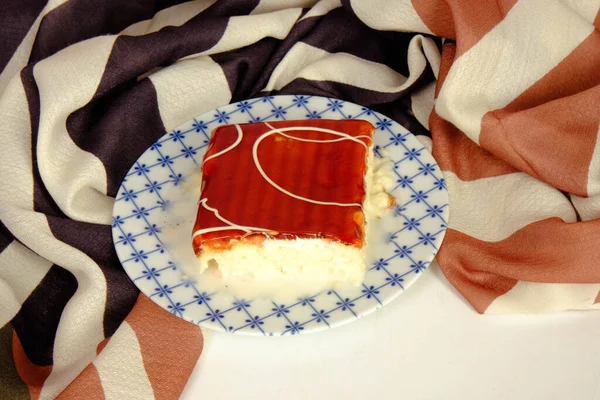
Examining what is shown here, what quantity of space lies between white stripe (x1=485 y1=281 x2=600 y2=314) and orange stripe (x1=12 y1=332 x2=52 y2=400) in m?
0.59

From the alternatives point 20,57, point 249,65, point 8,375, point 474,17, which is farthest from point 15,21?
point 474,17

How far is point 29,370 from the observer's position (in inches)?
43.1

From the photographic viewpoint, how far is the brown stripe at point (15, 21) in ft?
4.48

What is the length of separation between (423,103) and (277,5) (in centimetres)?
31

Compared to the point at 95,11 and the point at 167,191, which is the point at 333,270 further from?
the point at 95,11

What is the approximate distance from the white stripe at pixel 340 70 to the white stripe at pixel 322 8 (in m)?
0.05

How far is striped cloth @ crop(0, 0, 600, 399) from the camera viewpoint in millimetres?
1066

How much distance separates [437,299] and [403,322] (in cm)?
6

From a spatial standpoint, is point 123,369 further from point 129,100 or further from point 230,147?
point 129,100

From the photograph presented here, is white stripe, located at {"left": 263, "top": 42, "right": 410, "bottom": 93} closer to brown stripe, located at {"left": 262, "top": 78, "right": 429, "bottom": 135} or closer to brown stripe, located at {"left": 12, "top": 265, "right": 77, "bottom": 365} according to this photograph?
brown stripe, located at {"left": 262, "top": 78, "right": 429, "bottom": 135}

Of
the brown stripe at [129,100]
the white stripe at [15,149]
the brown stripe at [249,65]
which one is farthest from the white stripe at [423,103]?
the white stripe at [15,149]

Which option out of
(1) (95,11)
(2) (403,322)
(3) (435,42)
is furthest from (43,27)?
(2) (403,322)

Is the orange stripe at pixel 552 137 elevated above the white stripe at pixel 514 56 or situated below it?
below

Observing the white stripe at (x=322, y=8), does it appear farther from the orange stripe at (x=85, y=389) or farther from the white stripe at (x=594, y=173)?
the orange stripe at (x=85, y=389)
